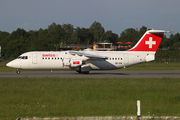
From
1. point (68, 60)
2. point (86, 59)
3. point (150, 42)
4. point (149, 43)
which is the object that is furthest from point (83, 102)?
point (150, 42)

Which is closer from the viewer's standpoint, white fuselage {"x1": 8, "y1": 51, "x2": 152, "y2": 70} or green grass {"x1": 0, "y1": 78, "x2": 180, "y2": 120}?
green grass {"x1": 0, "y1": 78, "x2": 180, "y2": 120}

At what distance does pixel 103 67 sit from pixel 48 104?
2132 centimetres

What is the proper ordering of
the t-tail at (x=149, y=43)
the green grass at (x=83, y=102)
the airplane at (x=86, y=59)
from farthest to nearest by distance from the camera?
the t-tail at (x=149, y=43) → the airplane at (x=86, y=59) → the green grass at (x=83, y=102)

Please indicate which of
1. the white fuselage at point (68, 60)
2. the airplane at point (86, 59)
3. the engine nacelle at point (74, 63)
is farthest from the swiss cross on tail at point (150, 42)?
the engine nacelle at point (74, 63)

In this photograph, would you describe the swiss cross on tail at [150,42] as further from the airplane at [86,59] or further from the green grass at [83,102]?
the green grass at [83,102]

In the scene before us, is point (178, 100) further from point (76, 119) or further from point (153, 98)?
point (76, 119)

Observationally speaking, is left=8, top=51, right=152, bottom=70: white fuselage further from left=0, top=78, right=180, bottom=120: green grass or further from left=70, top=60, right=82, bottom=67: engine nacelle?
left=0, top=78, right=180, bottom=120: green grass

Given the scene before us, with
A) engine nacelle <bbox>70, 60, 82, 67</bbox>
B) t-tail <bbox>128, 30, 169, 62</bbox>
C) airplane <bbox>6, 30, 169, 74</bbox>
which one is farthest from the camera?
t-tail <bbox>128, 30, 169, 62</bbox>

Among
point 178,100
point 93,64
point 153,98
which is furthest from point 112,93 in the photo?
point 93,64

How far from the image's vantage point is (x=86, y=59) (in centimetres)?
3366

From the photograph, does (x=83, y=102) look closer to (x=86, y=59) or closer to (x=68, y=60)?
(x=68, y=60)

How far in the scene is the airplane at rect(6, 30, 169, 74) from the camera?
32.7m

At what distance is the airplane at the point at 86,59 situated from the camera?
107 ft

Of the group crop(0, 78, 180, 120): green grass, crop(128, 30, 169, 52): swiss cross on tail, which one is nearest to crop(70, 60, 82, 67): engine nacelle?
crop(128, 30, 169, 52): swiss cross on tail
